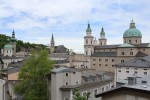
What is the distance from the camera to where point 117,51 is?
285 ft

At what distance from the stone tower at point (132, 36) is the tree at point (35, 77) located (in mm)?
62030

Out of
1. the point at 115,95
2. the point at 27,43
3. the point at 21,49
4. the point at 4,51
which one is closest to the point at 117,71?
the point at 115,95

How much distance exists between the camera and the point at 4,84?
36.3 m

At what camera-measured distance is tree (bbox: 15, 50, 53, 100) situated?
112 feet

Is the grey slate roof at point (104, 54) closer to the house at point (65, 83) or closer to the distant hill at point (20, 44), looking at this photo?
the house at point (65, 83)

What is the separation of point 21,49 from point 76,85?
125086mm

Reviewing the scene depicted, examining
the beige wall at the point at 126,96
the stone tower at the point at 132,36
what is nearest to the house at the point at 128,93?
the beige wall at the point at 126,96

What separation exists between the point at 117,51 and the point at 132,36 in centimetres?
1029

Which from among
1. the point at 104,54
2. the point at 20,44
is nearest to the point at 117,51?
the point at 104,54

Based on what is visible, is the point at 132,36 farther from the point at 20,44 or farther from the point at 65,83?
the point at 20,44

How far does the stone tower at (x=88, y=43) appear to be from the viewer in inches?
4074

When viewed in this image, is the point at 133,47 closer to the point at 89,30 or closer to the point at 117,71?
the point at 117,71

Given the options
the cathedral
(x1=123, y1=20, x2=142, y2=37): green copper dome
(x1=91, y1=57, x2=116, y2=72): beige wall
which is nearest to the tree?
the cathedral

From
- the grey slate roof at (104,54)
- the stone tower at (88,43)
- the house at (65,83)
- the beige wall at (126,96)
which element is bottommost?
the house at (65,83)
